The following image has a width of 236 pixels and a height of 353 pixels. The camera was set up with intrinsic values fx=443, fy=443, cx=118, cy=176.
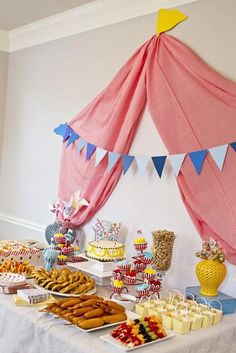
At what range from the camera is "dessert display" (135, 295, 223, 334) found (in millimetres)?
1617

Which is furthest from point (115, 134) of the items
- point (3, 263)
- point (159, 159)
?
point (3, 263)

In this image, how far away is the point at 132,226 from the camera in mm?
2559

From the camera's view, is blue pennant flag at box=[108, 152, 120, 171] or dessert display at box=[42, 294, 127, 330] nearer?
dessert display at box=[42, 294, 127, 330]

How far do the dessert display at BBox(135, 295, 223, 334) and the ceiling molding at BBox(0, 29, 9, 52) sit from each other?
8.79 feet

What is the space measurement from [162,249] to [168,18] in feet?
4.03

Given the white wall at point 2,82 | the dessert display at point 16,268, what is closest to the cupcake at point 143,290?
the dessert display at point 16,268

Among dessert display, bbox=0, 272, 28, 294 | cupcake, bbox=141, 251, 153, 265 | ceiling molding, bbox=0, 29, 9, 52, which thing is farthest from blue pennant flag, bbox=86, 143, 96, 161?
ceiling molding, bbox=0, 29, 9, 52

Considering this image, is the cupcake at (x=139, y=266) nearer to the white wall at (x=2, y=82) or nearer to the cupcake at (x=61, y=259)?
the cupcake at (x=61, y=259)

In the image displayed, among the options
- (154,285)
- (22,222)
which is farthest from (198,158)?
(22,222)

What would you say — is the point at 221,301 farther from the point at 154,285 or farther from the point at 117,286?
the point at 117,286

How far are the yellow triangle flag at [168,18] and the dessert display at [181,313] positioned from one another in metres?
1.42

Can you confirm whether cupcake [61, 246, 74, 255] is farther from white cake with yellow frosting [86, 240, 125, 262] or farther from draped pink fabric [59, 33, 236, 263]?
draped pink fabric [59, 33, 236, 263]

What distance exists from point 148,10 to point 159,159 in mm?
885

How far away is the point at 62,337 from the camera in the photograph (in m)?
1.50
